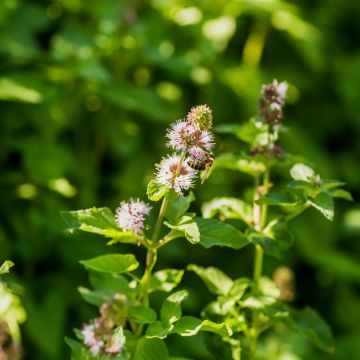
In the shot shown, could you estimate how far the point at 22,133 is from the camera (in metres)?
2.91

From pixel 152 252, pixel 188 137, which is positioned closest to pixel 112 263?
pixel 152 252

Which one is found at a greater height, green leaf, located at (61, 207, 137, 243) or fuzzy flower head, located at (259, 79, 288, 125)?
fuzzy flower head, located at (259, 79, 288, 125)

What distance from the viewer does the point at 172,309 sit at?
54.5 inches

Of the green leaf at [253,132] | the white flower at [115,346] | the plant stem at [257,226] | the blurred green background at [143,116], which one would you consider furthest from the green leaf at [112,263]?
the blurred green background at [143,116]

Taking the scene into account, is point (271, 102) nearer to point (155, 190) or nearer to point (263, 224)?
point (263, 224)

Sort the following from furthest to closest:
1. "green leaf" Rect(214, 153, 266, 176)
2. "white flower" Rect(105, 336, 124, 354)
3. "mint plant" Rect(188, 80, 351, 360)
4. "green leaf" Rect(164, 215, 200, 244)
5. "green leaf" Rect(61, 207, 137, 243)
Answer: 1. "green leaf" Rect(214, 153, 266, 176)
2. "mint plant" Rect(188, 80, 351, 360)
3. "green leaf" Rect(61, 207, 137, 243)
4. "green leaf" Rect(164, 215, 200, 244)
5. "white flower" Rect(105, 336, 124, 354)

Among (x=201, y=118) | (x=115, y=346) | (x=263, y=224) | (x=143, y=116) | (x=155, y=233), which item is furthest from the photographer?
(x=143, y=116)

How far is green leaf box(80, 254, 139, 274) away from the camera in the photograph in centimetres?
138

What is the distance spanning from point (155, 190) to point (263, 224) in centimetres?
44

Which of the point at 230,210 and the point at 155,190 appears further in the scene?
the point at 230,210

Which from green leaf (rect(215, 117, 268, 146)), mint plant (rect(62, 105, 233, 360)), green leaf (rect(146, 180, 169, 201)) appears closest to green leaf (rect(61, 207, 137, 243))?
mint plant (rect(62, 105, 233, 360))

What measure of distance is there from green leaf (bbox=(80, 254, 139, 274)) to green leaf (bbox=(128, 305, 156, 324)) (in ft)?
0.26

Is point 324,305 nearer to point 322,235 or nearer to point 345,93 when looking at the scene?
point 322,235

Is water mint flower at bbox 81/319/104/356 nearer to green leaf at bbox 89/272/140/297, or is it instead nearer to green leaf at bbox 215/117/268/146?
green leaf at bbox 89/272/140/297
